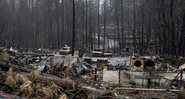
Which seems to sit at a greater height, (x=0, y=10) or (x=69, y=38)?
(x=0, y=10)

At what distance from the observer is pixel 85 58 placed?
37.2 metres

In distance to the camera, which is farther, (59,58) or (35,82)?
(59,58)

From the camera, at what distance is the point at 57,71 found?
24.2 m

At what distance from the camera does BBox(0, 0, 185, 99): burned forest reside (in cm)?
1580

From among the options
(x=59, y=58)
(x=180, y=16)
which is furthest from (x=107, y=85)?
(x=180, y=16)

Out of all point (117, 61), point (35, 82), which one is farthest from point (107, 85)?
point (117, 61)

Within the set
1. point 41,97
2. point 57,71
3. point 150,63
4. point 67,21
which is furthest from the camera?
point 67,21

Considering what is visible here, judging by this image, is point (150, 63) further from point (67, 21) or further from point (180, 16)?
point (67, 21)

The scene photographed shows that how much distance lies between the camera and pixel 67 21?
87.2 meters

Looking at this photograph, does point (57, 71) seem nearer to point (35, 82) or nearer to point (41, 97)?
point (35, 82)

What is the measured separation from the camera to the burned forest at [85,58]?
15.8 meters

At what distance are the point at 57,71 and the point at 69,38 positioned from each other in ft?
197

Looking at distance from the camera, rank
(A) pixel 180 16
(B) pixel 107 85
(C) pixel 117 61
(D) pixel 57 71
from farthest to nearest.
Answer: (A) pixel 180 16 < (C) pixel 117 61 < (D) pixel 57 71 < (B) pixel 107 85

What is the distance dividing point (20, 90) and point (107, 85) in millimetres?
7235
